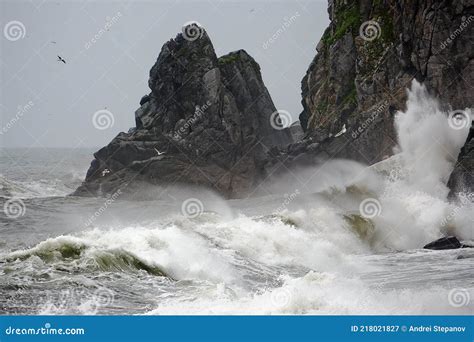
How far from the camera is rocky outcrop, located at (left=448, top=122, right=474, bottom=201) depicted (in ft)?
86.4

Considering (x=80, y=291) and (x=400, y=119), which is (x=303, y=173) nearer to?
(x=400, y=119)

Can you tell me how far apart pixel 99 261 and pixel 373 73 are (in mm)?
35018

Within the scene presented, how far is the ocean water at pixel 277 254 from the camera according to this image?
11805 mm

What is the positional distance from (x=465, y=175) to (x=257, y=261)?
42.0 ft

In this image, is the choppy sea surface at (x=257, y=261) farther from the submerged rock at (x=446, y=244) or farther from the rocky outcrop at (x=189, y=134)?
the rocky outcrop at (x=189, y=134)

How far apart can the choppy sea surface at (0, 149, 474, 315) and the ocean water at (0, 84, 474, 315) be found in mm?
47

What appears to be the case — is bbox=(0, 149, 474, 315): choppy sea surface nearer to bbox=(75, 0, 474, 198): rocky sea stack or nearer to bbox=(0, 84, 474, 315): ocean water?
bbox=(0, 84, 474, 315): ocean water

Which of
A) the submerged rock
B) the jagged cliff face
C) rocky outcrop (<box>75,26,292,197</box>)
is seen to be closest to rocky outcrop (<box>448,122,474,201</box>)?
the submerged rock

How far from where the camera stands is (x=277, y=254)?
65.8 feet

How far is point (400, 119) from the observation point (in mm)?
40312

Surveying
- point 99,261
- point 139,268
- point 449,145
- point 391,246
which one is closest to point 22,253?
point 99,261

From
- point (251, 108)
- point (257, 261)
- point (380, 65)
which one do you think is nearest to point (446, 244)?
point (257, 261)

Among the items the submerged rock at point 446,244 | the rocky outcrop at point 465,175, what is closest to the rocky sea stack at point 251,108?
the rocky outcrop at point 465,175

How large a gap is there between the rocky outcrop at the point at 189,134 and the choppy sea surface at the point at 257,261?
15798mm
